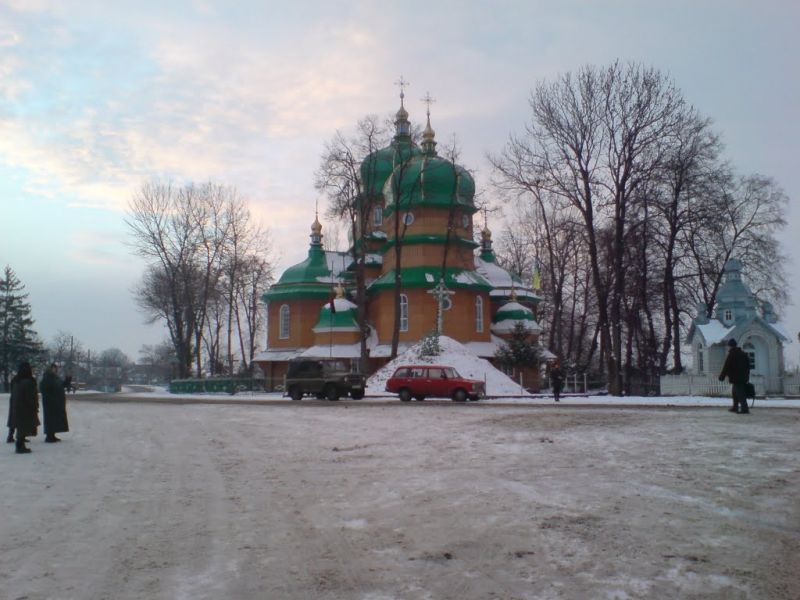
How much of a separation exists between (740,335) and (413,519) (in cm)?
3100

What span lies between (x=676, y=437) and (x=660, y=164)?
23.0m

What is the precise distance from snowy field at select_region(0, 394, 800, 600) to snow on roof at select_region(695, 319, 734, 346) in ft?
74.2

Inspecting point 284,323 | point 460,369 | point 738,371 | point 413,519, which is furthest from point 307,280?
point 413,519

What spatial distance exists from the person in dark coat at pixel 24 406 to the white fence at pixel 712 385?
2711 cm

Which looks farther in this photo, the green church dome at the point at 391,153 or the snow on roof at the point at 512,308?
the green church dome at the point at 391,153

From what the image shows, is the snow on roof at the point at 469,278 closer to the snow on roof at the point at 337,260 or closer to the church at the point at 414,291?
the church at the point at 414,291

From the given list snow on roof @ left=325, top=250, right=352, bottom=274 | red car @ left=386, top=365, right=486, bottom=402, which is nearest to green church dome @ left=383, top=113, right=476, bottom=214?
snow on roof @ left=325, top=250, right=352, bottom=274

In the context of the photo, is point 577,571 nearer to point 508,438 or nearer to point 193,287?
point 508,438

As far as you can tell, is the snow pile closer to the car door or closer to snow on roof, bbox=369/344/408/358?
the car door

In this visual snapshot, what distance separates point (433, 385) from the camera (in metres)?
28.3

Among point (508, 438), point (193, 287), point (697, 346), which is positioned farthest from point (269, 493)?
point (193, 287)

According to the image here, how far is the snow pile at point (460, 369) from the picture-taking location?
3366 centimetres

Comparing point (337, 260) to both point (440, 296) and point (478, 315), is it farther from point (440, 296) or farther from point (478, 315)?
point (440, 296)

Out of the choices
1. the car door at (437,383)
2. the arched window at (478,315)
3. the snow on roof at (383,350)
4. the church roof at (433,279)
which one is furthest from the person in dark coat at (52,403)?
the arched window at (478,315)
